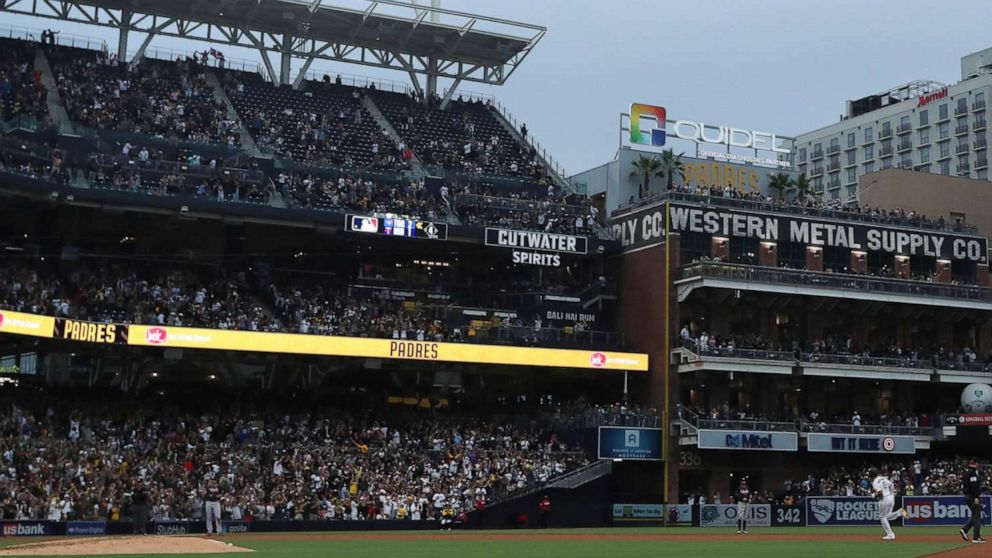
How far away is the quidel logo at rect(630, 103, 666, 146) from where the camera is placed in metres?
70.7

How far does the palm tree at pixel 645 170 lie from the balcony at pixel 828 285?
8.95 metres

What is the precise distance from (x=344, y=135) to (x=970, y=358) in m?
36.9

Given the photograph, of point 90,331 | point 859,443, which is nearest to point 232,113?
point 90,331

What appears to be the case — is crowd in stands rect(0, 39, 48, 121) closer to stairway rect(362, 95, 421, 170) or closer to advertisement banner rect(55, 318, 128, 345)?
advertisement banner rect(55, 318, 128, 345)

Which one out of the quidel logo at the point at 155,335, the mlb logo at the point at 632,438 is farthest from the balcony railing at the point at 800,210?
the quidel logo at the point at 155,335

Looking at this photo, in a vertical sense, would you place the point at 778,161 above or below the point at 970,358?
above

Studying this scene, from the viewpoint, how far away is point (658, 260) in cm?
6197

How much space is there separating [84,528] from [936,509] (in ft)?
116

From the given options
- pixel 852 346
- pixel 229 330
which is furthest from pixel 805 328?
pixel 229 330

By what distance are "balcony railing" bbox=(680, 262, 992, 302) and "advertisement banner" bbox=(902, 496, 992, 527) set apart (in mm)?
13951

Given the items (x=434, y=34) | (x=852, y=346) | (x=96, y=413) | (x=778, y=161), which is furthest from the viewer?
(x=778, y=161)

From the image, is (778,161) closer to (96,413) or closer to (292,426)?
(292,426)

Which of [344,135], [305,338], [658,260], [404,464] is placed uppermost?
[344,135]

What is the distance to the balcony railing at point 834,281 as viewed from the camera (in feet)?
199
